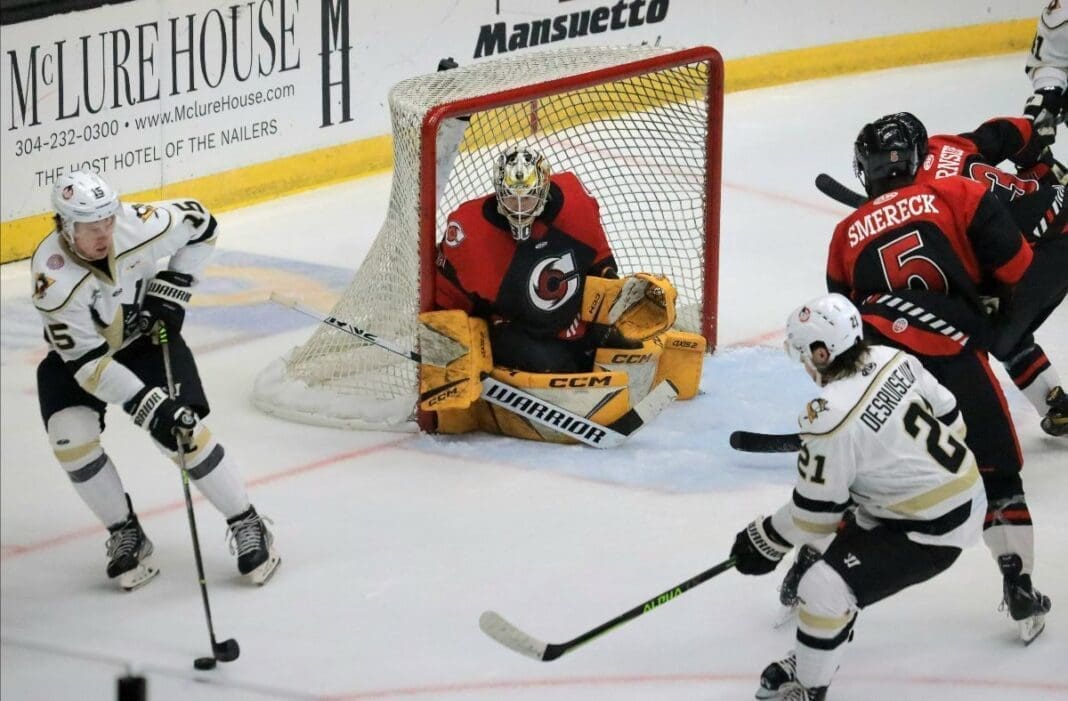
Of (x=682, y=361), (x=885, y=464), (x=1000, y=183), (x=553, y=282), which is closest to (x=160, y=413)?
(x=553, y=282)

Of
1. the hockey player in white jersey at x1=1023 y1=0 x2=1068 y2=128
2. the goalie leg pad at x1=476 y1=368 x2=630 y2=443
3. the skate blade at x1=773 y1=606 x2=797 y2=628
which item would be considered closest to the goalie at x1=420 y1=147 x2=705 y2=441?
the goalie leg pad at x1=476 y1=368 x2=630 y2=443

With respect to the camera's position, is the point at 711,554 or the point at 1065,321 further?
the point at 1065,321

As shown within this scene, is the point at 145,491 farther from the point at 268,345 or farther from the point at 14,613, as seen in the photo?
the point at 268,345

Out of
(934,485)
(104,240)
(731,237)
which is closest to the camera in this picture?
(934,485)

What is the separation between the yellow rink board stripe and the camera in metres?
6.50

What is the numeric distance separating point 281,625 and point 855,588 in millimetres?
1293

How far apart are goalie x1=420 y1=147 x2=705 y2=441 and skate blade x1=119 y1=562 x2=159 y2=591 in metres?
0.96

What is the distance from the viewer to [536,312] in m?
4.81

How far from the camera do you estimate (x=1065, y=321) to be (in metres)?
5.66

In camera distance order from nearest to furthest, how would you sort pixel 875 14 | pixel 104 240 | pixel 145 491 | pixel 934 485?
pixel 934 485, pixel 104 240, pixel 145 491, pixel 875 14

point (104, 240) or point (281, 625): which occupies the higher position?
point (104, 240)

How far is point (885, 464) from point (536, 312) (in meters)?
1.73

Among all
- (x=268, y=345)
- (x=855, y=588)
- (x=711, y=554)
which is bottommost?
(x=268, y=345)

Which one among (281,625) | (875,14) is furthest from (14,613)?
(875,14)
